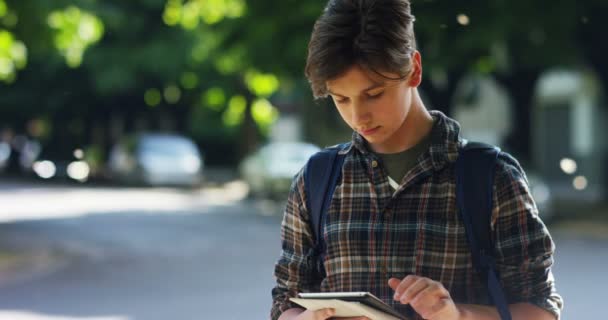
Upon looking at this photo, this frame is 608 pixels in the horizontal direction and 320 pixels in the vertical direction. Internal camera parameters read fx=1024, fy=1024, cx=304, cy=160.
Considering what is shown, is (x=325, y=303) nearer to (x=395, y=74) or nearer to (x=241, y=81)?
(x=395, y=74)

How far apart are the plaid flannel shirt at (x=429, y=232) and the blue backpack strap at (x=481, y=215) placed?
2 centimetres

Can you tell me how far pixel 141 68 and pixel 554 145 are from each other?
1393 centimetres

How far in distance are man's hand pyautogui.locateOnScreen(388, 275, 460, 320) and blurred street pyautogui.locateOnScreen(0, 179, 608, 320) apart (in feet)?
22.2

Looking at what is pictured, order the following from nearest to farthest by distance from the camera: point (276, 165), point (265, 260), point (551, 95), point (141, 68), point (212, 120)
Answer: point (265, 260) → point (276, 165) → point (551, 95) → point (141, 68) → point (212, 120)

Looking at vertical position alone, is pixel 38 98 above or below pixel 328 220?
above

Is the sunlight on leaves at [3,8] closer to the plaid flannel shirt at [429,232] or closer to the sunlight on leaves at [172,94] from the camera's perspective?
the plaid flannel shirt at [429,232]

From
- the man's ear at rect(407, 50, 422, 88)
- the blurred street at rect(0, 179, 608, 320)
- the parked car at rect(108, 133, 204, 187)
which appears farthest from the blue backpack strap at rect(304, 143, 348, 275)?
the parked car at rect(108, 133, 204, 187)

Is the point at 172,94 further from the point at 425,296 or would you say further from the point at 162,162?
the point at 425,296

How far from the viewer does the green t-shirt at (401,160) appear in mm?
2127

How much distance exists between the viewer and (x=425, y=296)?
1886mm

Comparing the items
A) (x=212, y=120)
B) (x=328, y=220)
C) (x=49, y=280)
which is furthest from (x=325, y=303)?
(x=212, y=120)

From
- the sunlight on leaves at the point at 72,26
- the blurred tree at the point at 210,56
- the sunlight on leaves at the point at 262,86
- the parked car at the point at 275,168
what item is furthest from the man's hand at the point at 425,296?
the sunlight on leaves at the point at 262,86

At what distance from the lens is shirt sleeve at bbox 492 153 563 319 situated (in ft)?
6.57

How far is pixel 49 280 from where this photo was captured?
37.1ft
